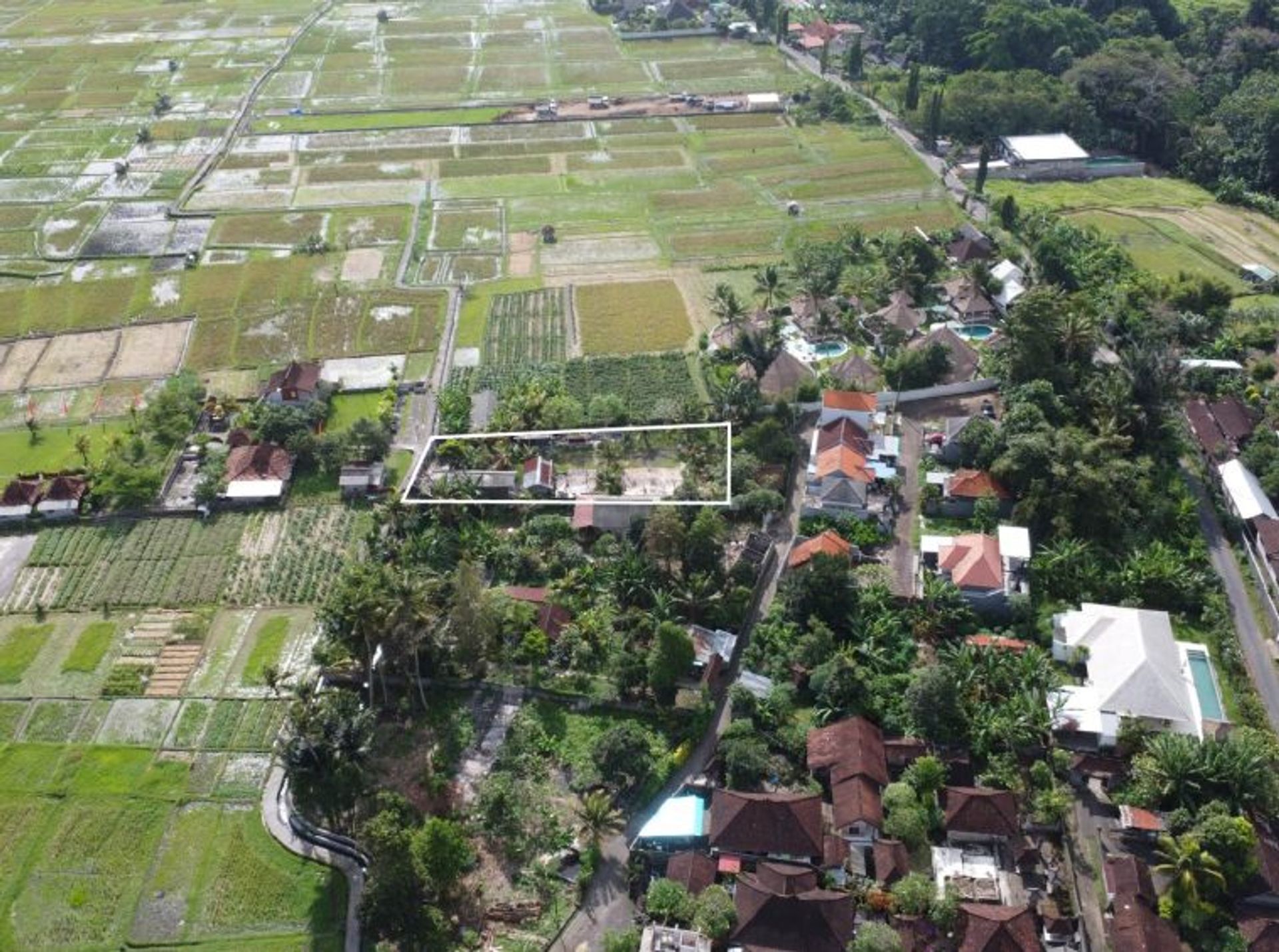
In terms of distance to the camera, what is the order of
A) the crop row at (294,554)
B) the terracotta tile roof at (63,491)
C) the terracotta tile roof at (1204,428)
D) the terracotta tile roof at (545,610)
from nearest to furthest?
the terracotta tile roof at (545,610)
the crop row at (294,554)
the terracotta tile roof at (63,491)
the terracotta tile roof at (1204,428)

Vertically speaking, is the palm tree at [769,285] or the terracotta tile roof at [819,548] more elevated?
the palm tree at [769,285]

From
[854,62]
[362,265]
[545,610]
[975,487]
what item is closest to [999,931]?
[545,610]

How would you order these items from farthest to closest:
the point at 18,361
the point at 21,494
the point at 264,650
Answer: the point at 18,361
the point at 21,494
the point at 264,650

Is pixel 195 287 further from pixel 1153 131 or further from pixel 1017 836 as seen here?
pixel 1153 131

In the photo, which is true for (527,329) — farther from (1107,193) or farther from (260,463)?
(1107,193)

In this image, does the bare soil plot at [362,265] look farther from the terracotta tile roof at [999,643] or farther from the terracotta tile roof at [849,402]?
the terracotta tile roof at [999,643]

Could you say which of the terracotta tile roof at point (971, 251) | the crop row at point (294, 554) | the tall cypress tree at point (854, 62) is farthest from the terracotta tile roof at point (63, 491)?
the tall cypress tree at point (854, 62)
